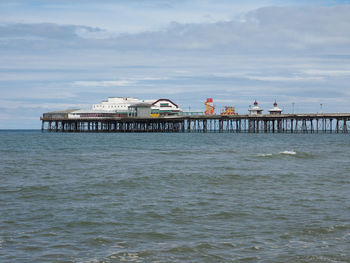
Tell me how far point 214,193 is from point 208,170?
724 centimetres

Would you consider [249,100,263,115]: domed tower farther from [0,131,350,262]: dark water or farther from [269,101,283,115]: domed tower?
[0,131,350,262]: dark water

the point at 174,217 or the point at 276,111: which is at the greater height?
the point at 276,111

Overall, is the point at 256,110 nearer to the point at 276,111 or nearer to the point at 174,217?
the point at 276,111

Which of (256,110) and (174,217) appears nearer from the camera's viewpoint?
(174,217)

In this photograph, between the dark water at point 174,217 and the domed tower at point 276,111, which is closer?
the dark water at point 174,217

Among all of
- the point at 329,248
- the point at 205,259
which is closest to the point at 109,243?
the point at 205,259

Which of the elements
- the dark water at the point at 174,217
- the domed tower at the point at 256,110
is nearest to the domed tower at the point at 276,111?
the domed tower at the point at 256,110

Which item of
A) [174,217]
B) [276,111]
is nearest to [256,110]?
[276,111]

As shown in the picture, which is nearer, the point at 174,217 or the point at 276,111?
the point at 174,217

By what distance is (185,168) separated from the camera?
24812 millimetres

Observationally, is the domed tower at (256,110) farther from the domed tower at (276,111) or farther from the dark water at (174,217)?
the dark water at (174,217)

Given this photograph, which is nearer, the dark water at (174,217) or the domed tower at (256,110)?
the dark water at (174,217)

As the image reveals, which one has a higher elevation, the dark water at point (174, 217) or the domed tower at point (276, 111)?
the domed tower at point (276, 111)

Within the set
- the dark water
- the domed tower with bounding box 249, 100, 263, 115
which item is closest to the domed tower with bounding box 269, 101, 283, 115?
the domed tower with bounding box 249, 100, 263, 115
